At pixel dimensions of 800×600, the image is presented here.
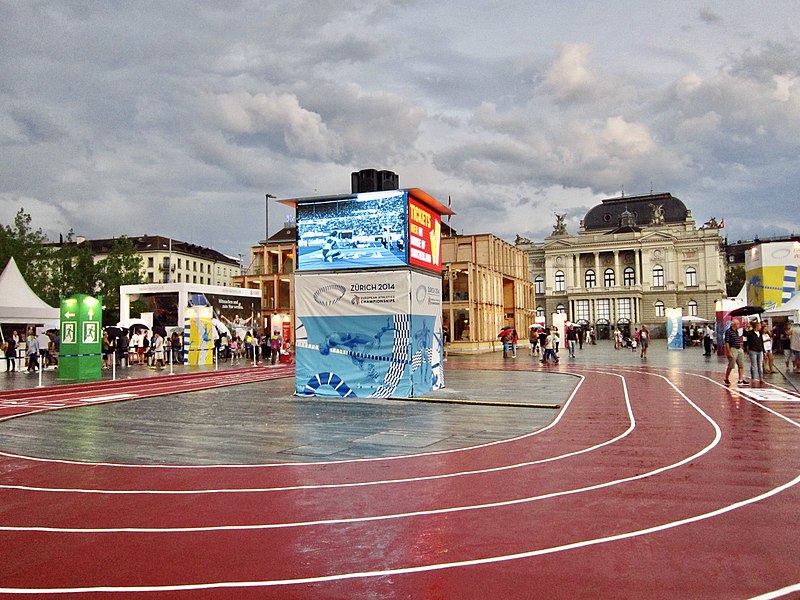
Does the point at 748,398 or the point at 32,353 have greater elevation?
the point at 32,353

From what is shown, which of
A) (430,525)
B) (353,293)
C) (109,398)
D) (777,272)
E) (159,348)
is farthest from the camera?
(777,272)

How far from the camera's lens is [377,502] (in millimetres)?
7363

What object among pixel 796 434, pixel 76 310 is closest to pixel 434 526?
pixel 796 434

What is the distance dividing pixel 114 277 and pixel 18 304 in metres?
31.9

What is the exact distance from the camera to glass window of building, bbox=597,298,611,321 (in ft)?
341

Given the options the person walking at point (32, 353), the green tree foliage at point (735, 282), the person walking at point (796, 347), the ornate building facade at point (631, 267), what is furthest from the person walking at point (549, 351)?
the green tree foliage at point (735, 282)

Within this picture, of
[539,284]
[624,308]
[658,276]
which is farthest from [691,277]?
[539,284]

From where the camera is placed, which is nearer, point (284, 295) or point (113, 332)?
point (113, 332)

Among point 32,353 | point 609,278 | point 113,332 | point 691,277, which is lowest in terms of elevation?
point 32,353

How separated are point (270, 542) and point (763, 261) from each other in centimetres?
4050

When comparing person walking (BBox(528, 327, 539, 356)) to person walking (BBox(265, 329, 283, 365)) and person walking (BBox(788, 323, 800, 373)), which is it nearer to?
person walking (BBox(265, 329, 283, 365))

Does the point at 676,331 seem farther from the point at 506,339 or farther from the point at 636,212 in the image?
the point at 636,212

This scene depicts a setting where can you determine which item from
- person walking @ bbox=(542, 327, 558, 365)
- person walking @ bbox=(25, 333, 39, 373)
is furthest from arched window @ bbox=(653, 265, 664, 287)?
person walking @ bbox=(25, 333, 39, 373)

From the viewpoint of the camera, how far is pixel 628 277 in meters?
106
